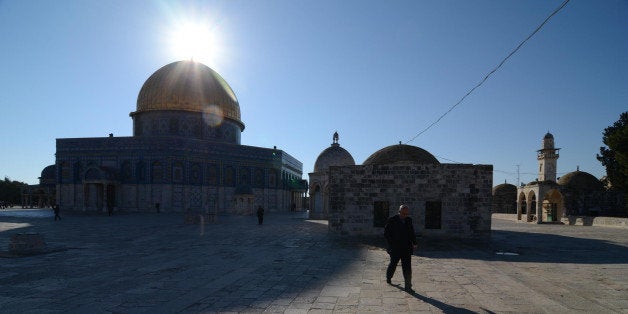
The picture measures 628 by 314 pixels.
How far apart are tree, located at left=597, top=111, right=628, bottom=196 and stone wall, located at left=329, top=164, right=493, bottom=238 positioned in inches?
805

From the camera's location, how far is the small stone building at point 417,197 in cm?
1500

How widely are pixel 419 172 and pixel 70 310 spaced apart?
1289cm

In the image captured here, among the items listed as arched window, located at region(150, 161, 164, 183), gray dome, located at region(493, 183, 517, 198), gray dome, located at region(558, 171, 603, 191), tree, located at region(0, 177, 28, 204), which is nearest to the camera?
arched window, located at region(150, 161, 164, 183)

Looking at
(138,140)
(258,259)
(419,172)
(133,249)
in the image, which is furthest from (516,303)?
(138,140)

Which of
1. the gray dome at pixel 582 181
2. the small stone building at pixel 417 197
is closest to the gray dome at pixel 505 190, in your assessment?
the gray dome at pixel 582 181

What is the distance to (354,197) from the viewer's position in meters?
15.6

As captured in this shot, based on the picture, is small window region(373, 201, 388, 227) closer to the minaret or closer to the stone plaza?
the stone plaza

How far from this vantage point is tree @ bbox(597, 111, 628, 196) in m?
27.5

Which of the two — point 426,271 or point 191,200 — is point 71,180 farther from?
point 426,271

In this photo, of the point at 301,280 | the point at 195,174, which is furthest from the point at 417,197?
the point at 195,174

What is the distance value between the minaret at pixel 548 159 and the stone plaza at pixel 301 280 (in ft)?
110

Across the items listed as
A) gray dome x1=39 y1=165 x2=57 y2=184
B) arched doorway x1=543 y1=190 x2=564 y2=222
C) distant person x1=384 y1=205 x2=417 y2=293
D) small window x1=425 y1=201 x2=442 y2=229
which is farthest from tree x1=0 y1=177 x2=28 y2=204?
arched doorway x1=543 y1=190 x2=564 y2=222

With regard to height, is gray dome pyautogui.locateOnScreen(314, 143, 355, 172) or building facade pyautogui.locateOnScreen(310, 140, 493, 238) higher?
gray dome pyautogui.locateOnScreen(314, 143, 355, 172)

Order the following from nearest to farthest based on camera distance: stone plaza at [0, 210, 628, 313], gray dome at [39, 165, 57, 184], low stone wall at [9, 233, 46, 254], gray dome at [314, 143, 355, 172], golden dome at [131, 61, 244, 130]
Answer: stone plaza at [0, 210, 628, 313] < low stone wall at [9, 233, 46, 254] < gray dome at [314, 143, 355, 172] < golden dome at [131, 61, 244, 130] < gray dome at [39, 165, 57, 184]
